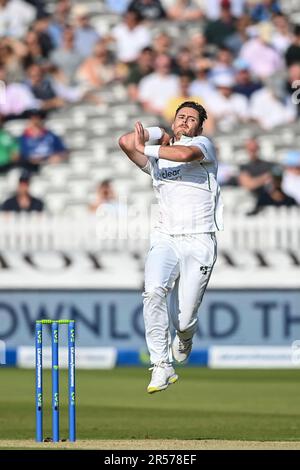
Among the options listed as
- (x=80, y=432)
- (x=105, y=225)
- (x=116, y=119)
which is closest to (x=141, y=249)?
(x=105, y=225)

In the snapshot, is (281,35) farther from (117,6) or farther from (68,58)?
(68,58)

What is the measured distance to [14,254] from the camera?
55.9ft

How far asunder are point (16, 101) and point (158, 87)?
2.01 m

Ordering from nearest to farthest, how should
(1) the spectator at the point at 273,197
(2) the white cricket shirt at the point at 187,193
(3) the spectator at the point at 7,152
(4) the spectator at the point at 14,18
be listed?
(2) the white cricket shirt at the point at 187,193 → (1) the spectator at the point at 273,197 → (3) the spectator at the point at 7,152 → (4) the spectator at the point at 14,18

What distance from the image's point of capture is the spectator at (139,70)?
19625 millimetres

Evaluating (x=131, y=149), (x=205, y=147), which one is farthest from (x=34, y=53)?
(x=205, y=147)

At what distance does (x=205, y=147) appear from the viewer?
918 centimetres

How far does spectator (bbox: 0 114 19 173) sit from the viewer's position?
18859 mm

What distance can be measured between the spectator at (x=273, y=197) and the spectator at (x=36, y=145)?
3.17 metres

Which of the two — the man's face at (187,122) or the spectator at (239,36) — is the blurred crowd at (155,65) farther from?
the man's face at (187,122)

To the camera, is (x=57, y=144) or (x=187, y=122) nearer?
(x=187, y=122)

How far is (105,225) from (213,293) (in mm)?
1528

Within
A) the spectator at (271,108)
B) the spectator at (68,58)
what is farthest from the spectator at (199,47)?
the spectator at (68,58)

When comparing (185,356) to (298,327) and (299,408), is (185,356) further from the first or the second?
(298,327)
